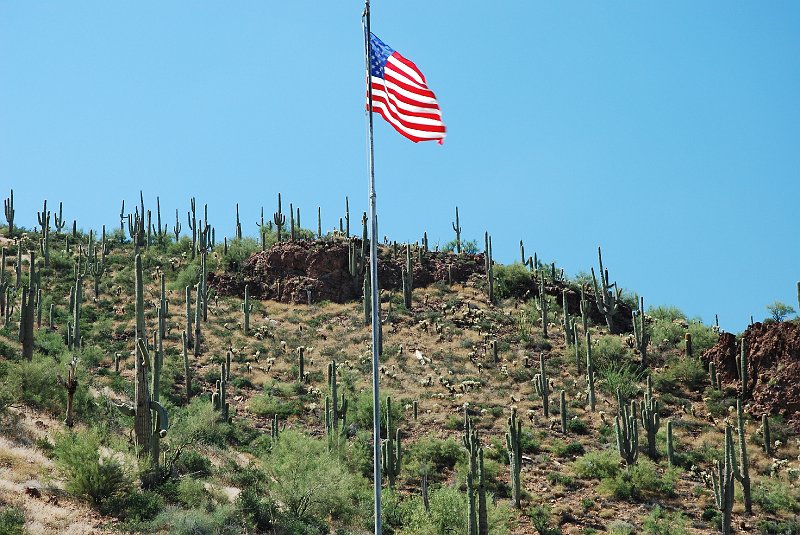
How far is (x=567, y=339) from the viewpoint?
161 feet

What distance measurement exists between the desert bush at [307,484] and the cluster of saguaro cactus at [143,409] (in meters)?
4.88

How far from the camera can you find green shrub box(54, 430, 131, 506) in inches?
934

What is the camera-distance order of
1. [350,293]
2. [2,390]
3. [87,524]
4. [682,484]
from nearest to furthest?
[87,524] < [2,390] < [682,484] < [350,293]

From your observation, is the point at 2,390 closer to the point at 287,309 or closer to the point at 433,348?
the point at 433,348

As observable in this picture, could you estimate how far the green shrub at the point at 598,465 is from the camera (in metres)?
36.8

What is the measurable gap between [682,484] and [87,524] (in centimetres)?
2270

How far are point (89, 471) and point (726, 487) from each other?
19443mm

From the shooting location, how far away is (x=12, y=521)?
20969 millimetres

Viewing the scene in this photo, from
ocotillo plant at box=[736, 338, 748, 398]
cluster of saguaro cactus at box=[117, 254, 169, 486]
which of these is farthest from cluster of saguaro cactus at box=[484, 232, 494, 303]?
cluster of saguaro cactus at box=[117, 254, 169, 486]

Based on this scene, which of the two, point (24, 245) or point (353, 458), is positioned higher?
point (24, 245)

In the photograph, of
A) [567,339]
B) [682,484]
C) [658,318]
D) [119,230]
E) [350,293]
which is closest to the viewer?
[682,484]

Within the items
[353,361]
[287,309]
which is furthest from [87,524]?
[287,309]

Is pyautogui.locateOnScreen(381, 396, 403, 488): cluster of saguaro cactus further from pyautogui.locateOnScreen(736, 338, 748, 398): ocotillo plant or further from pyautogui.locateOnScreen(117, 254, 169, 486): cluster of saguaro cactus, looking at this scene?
pyautogui.locateOnScreen(736, 338, 748, 398): ocotillo plant

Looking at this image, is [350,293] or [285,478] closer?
[285,478]
